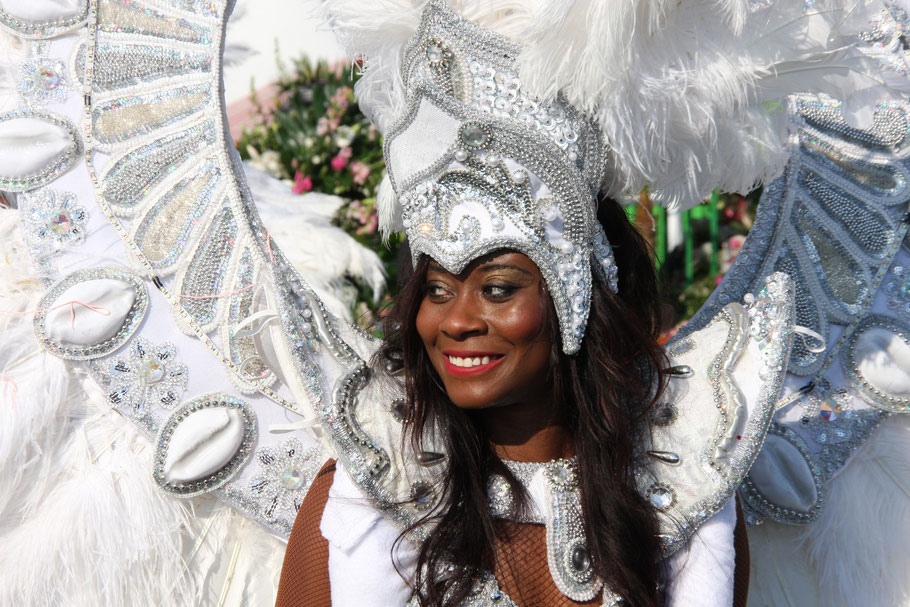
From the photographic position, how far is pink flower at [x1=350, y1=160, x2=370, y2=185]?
345 cm

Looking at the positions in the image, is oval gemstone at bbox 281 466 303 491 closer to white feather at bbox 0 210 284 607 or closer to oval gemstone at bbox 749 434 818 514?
white feather at bbox 0 210 284 607

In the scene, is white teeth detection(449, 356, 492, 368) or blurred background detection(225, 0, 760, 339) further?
blurred background detection(225, 0, 760, 339)

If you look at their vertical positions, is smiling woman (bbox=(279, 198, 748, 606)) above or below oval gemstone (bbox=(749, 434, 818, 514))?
above

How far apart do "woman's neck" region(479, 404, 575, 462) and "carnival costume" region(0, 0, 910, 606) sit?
5cm

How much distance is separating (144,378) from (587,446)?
3.04 feet

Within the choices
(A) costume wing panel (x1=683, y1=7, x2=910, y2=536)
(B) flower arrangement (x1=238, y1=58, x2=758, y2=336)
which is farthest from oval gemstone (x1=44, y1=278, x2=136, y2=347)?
(B) flower arrangement (x1=238, y1=58, x2=758, y2=336)

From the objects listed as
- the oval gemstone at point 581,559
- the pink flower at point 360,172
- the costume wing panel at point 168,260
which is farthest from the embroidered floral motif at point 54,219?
the pink flower at point 360,172

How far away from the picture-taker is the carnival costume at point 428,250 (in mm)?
1659

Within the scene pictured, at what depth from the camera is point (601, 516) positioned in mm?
1792

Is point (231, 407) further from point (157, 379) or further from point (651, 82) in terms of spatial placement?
point (651, 82)

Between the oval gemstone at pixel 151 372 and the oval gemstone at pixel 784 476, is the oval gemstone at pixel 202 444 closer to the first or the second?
the oval gemstone at pixel 151 372

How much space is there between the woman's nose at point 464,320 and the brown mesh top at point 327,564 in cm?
41

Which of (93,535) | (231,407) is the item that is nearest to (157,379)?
(231,407)

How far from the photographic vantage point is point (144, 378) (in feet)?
6.56
